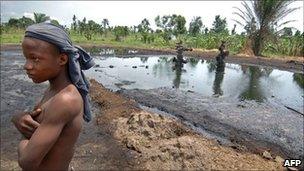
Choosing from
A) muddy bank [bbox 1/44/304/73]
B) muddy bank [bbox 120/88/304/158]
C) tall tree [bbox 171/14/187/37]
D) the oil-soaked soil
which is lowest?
muddy bank [bbox 1/44/304/73]

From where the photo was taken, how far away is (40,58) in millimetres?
1831

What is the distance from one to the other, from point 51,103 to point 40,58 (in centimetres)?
23

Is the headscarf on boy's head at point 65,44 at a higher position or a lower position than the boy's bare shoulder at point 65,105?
higher

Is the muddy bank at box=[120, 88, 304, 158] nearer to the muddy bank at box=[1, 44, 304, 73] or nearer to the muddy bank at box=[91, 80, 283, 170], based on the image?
the muddy bank at box=[91, 80, 283, 170]

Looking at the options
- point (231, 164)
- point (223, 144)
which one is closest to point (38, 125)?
point (231, 164)

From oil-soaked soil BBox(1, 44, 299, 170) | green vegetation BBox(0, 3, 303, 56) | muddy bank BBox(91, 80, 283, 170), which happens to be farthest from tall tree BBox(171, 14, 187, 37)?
muddy bank BBox(91, 80, 283, 170)

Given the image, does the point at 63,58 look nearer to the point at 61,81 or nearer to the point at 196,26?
the point at 61,81

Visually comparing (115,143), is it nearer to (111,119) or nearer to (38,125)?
(111,119)

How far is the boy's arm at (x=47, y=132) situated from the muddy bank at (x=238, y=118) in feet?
20.9

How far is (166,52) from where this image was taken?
100 feet

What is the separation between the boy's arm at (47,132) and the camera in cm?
179

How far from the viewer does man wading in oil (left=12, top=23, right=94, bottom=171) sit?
5.90 ft

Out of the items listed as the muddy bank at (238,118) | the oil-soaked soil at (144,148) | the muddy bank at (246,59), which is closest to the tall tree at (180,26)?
the muddy bank at (246,59)

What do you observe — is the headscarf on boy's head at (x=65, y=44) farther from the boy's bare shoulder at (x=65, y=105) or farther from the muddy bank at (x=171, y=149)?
the muddy bank at (x=171, y=149)
